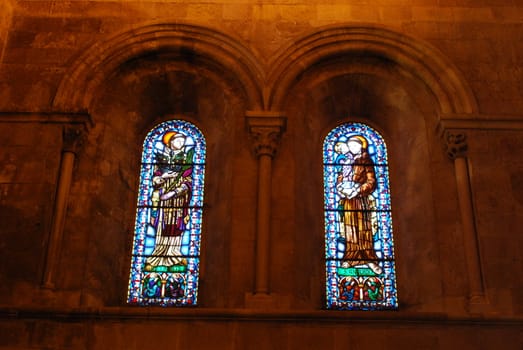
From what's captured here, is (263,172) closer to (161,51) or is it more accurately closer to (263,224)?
(263,224)

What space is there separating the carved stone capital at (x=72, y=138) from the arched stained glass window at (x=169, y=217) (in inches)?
44.6

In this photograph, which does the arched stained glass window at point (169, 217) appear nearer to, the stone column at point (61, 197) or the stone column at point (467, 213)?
the stone column at point (61, 197)

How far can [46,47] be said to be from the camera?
9828 mm

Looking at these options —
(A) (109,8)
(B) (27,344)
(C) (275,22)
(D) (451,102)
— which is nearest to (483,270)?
(D) (451,102)

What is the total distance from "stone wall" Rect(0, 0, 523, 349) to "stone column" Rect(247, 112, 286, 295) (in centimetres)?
9

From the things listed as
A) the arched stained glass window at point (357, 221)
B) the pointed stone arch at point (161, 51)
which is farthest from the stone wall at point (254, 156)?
the arched stained glass window at point (357, 221)

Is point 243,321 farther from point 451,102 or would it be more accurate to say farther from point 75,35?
point 75,35

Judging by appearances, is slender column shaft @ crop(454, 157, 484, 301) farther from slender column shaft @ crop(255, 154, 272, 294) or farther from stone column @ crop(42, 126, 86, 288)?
stone column @ crop(42, 126, 86, 288)

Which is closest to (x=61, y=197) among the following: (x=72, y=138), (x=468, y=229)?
(x=72, y=138)

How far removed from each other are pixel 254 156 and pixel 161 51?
2.02 meters

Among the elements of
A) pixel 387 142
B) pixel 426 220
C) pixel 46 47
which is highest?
pixel 46 47

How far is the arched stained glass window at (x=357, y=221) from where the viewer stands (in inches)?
362

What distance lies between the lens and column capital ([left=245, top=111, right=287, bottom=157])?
920 centimetres

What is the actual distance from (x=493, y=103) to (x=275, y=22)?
3.08 metres
